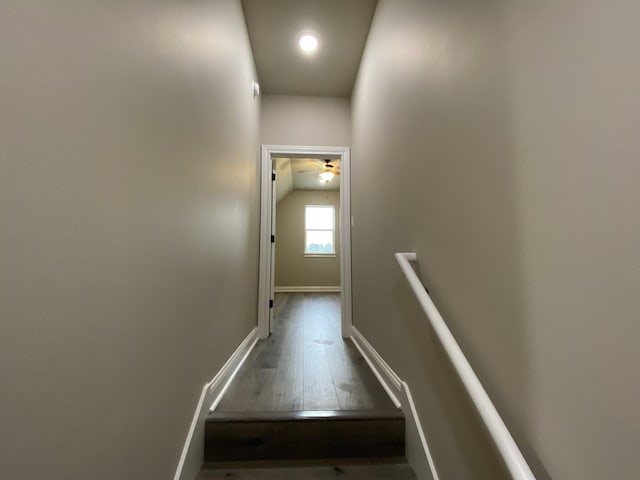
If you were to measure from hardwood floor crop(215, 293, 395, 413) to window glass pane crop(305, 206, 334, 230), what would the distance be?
4.40 metres

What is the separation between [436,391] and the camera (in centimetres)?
104

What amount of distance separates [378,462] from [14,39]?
1812 millimetres

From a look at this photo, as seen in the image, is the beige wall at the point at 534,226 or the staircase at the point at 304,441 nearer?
the beige wall at the point at 534,226

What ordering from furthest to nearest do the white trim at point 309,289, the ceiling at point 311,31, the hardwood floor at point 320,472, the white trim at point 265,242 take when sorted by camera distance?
the white trim at point 309,289, the white trim at point 265,242, the ceiling at point 311,31, the hardwood floor at point 320,472

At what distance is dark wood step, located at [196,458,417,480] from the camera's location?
1.18 meters

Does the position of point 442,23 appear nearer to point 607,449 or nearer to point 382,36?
point 382,36

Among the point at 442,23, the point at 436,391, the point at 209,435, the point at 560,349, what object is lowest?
the point at 209,435

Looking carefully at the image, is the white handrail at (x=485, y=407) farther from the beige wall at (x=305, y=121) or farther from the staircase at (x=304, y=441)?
the beige wall at (x=305, y=121)

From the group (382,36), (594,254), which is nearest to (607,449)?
(594,254)

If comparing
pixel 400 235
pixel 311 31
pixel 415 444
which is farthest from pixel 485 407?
pixel 311 31

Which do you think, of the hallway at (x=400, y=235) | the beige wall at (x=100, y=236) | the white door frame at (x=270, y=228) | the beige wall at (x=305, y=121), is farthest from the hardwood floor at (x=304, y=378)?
the beige wall at (x=305, y=121)

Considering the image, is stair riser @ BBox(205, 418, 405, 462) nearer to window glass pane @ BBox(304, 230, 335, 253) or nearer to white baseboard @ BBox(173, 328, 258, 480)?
white baseboard @ BBox(173, 328, 258, 480)

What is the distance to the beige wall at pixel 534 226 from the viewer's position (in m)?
0.45

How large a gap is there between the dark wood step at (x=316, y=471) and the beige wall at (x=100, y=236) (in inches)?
13.2
